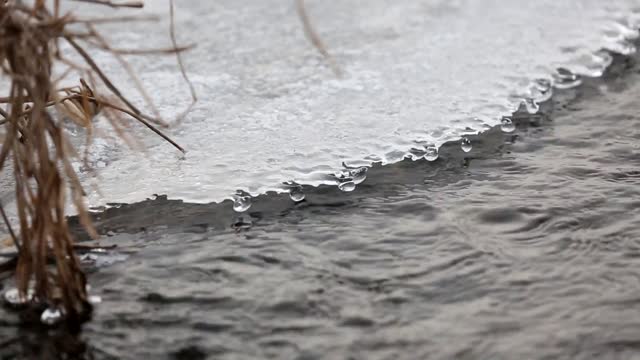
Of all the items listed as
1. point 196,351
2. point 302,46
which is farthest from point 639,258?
point 302,46

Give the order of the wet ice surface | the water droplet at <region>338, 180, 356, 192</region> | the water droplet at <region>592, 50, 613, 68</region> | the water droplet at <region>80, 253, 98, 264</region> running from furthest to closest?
the water droplet at <region>592, 50, 613, 68</region>
the wet ice surface
the water droplet at <region>338, 180, 356, 192</region>
the water droplet at <region>80, 253, 98, 264</region>

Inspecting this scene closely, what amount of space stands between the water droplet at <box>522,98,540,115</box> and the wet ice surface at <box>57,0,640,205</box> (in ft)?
0.19

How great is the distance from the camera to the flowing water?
264 cm

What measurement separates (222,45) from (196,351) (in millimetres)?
3260

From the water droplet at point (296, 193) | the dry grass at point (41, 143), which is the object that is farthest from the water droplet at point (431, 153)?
the dry grass at point (41, 143)

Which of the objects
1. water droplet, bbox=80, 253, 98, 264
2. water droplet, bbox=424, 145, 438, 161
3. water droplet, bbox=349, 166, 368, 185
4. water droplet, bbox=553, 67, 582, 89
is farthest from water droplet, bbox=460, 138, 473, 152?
water droplet, bbox=80, 253, 98, 264

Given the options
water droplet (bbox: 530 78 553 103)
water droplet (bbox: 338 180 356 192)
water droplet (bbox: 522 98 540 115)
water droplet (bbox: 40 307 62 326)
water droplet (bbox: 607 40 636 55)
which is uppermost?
water droplet (bbox: 607 40 636 55)

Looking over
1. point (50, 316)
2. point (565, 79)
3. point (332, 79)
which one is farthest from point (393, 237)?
point (565, 79)

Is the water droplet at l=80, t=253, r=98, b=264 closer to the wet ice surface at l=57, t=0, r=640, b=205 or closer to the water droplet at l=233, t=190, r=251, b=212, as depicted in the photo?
the wet ice surface at l=57, t=0, r=640, b=205

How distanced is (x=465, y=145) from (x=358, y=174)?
2.04 ft

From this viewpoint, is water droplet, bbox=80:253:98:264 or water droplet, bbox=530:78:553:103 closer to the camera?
water droplet, bbox=80:253:98:264

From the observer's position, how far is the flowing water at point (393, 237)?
2.64m

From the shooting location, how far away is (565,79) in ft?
16.3

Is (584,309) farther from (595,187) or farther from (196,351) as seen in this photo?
(196,351)
